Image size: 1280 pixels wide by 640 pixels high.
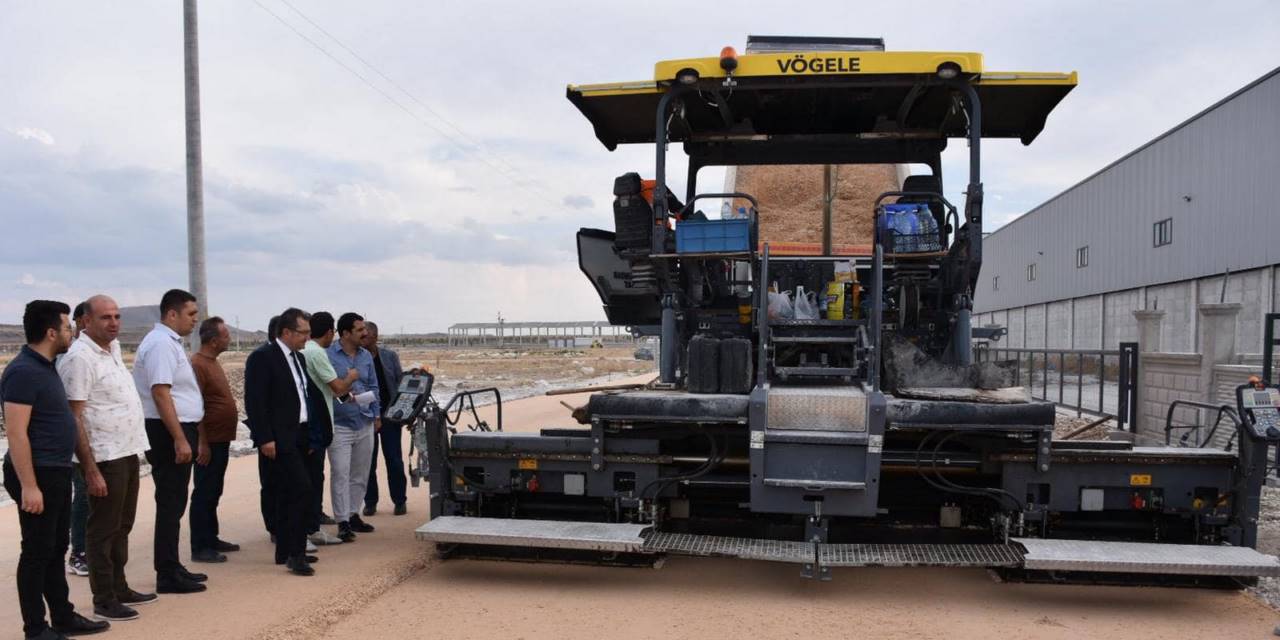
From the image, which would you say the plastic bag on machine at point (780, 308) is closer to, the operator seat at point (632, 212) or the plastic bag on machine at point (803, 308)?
the plastic bag on machine at point (803, 308)

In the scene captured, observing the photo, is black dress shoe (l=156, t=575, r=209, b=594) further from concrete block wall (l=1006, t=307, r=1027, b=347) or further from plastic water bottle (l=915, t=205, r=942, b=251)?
concrete block wall (l=1006, t=307, r=1027, b=347)

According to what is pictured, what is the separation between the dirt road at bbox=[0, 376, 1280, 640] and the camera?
4.89 meters

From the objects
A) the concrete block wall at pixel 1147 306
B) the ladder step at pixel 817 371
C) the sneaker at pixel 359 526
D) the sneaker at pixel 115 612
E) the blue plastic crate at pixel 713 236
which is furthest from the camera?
the concrete block wall at pixel 1147 306

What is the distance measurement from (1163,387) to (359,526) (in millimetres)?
11260

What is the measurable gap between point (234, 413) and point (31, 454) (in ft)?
6.80

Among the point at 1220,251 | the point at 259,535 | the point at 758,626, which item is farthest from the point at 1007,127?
the point at 1220,251

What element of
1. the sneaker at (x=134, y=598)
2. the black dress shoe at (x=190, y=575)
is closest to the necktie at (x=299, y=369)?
the black dress shoe at (x=190, y=575)

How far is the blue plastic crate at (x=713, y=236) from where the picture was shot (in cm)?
612

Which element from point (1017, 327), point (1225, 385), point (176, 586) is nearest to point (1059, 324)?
point (1017, 327)

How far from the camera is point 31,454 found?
4.48 meters

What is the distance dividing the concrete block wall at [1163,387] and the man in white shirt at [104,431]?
1214cm

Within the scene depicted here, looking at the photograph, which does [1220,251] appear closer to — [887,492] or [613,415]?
[887,492]

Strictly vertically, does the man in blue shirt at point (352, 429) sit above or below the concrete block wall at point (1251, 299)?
below

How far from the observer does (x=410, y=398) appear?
6258 millimetres
